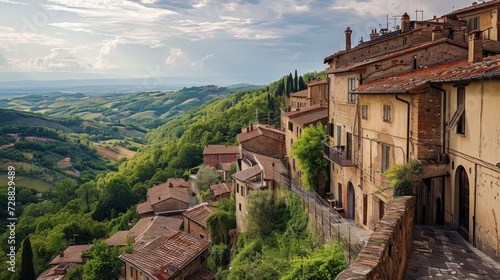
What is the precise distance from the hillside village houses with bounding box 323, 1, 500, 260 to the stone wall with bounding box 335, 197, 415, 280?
2998 millimetres

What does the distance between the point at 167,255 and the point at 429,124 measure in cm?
2511

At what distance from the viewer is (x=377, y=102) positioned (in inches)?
719

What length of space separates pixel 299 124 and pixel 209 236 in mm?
14110

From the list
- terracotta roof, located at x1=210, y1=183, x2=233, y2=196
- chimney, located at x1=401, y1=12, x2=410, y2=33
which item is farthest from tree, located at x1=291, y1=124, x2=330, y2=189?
terracotta roof, located at x1=210, y1=183, x2=233, y2=196

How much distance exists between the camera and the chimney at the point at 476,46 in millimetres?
14858

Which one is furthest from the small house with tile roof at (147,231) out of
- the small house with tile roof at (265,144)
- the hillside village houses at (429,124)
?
the hillside village houses at (429,124)

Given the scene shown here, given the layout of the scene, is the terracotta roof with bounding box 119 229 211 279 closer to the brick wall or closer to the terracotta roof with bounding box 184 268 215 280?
the terracotta roof with bounding box 184 268 215 280

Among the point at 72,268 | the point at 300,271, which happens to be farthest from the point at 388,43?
the point at 72,268

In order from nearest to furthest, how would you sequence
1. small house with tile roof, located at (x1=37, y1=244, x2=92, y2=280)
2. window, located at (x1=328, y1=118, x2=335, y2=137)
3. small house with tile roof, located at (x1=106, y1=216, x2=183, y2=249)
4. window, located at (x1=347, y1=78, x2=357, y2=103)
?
window, located at (x1=347, y1=78, x2=357, y2=103), window, located at (x1=328, y1=118, x2=335, y2=137), small house with tile roof, located at (x1=106, y1=216, x2=183, y2=249), small house with tile roof, located at (x1=37, y1=244, x2=92, y2=280)

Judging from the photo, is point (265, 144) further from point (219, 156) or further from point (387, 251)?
point (387, 251)

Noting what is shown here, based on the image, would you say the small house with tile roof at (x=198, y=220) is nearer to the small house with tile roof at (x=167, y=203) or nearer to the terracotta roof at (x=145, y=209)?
the small house with tile roof at (x=167, y=203)

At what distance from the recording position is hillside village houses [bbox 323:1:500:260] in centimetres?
1165

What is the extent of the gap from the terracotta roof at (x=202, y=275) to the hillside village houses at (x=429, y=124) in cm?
1322

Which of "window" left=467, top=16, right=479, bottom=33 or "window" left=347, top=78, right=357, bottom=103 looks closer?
"window" left=347, top=78, right=357, bottom=103
